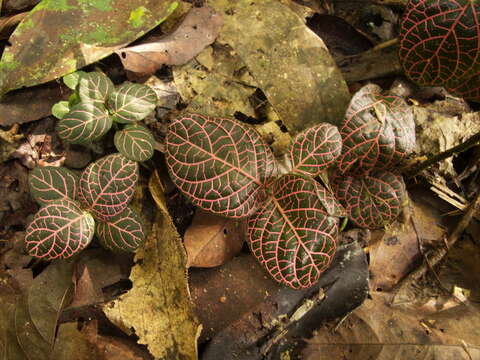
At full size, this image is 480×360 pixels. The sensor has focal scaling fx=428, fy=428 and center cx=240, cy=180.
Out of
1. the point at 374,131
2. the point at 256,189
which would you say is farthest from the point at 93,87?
the point at 374,131

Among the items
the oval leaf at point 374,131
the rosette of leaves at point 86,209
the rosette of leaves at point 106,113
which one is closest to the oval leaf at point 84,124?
the rosette of leaves at point 106,113

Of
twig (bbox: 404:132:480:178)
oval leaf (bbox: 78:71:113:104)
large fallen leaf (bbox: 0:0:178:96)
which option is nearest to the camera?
twig (bbox: 404:132:480:178)

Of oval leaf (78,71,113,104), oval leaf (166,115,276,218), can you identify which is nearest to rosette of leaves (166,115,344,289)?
oval leaf (166,115,276,218)

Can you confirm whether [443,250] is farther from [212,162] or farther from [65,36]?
[65,36]

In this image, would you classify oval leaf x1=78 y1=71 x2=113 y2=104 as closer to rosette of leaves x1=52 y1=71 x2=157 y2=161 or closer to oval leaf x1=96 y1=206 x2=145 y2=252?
rosette of leaves x1=52 y1=71 x2=157 y2=161

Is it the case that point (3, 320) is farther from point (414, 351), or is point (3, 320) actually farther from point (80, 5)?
point (414, 351)

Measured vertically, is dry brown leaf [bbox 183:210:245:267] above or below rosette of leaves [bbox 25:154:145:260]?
below

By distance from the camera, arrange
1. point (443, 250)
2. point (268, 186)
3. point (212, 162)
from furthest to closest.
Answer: point (443, 250), point (268, 186), point (212, 162)
